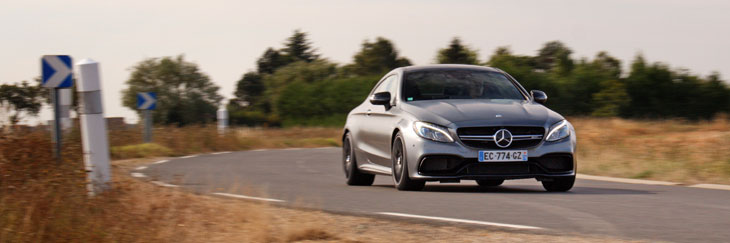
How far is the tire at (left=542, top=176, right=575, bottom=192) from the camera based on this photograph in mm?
11133

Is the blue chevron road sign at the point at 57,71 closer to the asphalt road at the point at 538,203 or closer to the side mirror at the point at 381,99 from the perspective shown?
the asphalt road at the point at 538,203

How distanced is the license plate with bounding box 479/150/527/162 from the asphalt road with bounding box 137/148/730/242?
40cm

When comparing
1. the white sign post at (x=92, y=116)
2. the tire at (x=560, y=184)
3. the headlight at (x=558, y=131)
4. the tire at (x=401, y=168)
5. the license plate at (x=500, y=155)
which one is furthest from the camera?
the tire at (x=560, y=184)

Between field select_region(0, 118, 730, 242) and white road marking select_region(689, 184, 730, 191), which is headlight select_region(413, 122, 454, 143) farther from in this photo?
white road marking select_region(689, 184, 730, 191)

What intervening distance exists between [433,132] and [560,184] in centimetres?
166

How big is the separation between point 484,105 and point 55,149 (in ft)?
15.8

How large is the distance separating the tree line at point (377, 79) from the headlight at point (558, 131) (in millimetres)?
5106

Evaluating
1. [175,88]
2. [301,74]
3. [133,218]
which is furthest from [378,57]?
[133,218]

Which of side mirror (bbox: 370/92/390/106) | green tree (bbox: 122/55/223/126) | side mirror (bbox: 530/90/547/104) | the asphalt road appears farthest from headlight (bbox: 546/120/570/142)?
green tree (bbox: 122/55/223/126)

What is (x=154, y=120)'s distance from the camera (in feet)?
296

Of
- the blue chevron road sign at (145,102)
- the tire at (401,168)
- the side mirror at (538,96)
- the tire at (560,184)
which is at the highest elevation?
the side mirror at (538,96)

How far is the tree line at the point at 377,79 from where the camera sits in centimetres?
4838

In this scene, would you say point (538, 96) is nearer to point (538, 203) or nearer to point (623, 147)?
point (538, 203)

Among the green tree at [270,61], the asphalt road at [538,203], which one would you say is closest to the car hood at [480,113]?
the asphalt road at [538,203]
